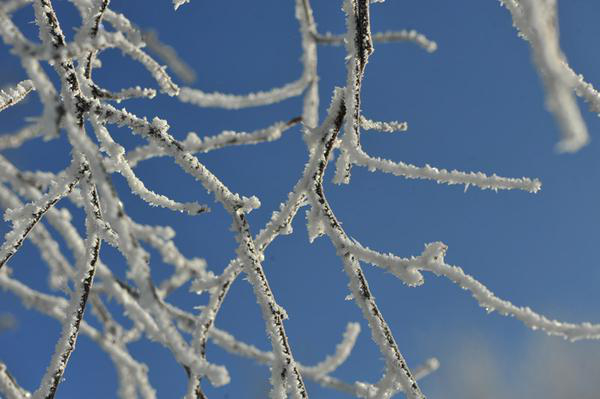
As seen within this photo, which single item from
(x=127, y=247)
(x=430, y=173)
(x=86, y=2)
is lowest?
(x=127, y=247)

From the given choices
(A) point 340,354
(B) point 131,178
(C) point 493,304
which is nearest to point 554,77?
(C) point 493,304

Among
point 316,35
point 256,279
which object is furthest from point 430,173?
point 316,35

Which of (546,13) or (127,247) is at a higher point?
(546,13)

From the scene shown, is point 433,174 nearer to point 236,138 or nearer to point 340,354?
point 236,138

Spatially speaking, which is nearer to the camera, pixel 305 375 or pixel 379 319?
pixel 379 319

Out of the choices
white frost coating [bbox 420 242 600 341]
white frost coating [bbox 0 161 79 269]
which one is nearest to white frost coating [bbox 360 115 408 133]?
white frost coating [bbox 420 242 600 341]

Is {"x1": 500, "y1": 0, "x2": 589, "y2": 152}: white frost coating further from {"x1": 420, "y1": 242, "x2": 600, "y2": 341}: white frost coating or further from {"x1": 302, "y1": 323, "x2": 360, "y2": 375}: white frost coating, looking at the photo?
{"x1": 302, "y1": 323, "x2": 360, "y2": 375}: white frost coating

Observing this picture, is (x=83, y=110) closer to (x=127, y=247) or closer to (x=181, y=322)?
(x=127, y=247)

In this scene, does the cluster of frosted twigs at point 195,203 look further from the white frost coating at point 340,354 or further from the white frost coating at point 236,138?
the white frost coating at point 340,354
